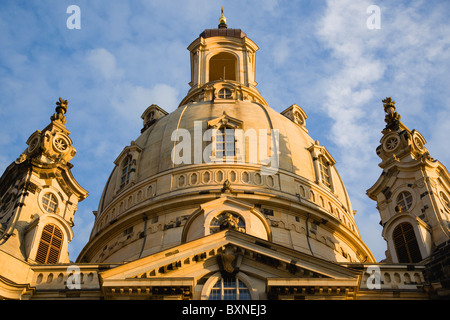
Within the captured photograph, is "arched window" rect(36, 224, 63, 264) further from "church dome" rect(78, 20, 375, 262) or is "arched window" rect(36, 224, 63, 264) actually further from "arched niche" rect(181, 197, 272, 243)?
"arched niche" rect(181, 197, 272, 243)

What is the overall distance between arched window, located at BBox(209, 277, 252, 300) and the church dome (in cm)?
572

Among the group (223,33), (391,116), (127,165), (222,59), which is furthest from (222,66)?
(391,116)

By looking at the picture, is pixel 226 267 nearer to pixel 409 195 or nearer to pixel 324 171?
pixel 409 195

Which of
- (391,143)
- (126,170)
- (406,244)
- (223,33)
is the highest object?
(223,33)

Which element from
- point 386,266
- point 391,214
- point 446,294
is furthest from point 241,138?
point 446,294

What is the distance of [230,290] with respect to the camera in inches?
969

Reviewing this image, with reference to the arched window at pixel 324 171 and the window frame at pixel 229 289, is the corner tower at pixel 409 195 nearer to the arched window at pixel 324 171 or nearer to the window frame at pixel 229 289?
the arched window at pixel 324 171

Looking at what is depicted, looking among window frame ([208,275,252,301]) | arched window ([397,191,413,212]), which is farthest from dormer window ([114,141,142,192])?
window frame ([208,275,252,301])

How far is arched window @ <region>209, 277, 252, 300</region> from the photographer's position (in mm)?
24375

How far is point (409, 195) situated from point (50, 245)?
761 inches

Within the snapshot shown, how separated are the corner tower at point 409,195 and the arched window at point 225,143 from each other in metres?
8.77

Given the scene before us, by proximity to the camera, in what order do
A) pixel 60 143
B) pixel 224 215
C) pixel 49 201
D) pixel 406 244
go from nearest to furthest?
1. pixel 224 215
2. pixel 406 244
3. pixel 49 201
4. pixel 60 143

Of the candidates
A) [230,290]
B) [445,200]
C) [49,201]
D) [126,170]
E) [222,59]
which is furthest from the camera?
[222,59]
